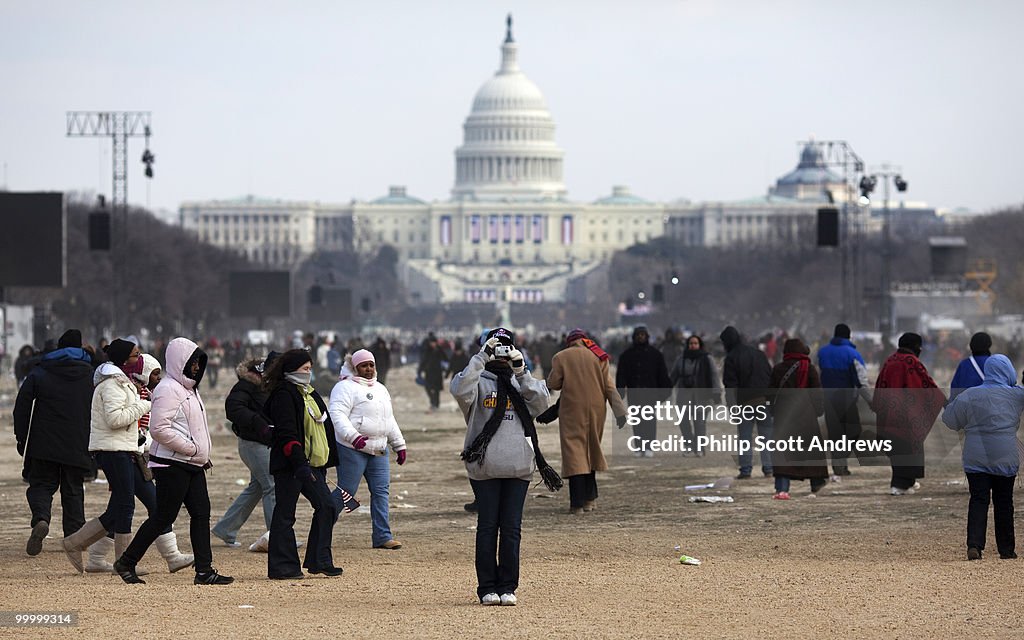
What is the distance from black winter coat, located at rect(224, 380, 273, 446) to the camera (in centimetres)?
1272

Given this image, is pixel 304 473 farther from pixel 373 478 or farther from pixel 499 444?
pixel 373 478

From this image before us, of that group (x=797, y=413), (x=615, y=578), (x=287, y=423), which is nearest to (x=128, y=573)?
(x=287, y=423)

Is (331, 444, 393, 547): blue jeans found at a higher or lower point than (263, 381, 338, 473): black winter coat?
lower

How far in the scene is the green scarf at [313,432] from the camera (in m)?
12.5

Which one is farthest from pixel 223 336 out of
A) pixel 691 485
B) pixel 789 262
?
pixel 691 485

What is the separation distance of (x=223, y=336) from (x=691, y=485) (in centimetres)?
7481

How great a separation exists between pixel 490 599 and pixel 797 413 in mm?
7146

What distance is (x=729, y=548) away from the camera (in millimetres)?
14305

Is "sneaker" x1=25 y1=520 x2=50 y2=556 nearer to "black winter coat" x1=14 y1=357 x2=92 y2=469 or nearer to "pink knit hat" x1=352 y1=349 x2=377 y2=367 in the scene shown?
"black winter coat" x1=14 y1=357 x2=92 y2=469

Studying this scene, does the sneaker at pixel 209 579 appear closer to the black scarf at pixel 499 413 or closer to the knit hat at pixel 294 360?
the knit hat at pixel 294 360

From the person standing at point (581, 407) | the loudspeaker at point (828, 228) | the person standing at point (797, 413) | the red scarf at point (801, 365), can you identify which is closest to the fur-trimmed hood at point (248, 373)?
the person standing at point (581, 407)

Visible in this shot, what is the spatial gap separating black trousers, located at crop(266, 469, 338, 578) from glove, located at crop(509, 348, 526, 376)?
1721mm

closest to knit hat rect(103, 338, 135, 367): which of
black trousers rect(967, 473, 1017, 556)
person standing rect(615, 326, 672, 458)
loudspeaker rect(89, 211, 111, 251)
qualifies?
black trousers rect(967, 473, 1017, 556)

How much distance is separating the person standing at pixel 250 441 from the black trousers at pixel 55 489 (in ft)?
3.13
